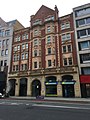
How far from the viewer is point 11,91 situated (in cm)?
3412

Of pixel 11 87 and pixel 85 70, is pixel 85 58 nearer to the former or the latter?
pixel 85 70

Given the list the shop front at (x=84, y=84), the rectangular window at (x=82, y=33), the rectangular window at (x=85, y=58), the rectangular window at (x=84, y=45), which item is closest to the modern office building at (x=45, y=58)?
the shop front at (x=84, y=84)

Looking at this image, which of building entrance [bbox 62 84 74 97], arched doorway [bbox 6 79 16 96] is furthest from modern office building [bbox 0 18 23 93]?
building entrance [bbox 62 84 74 97]

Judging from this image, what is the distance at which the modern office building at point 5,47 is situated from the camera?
36.0 meters

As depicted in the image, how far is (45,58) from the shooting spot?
3244 cm

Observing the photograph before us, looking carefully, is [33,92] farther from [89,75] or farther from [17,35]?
[17,35]

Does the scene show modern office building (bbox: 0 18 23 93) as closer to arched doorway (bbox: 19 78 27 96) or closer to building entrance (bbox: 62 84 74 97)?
arched doorway (bbox: 19 78 27 96)

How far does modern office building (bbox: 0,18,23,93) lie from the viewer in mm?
36000

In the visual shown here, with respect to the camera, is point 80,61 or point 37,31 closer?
point 80,61

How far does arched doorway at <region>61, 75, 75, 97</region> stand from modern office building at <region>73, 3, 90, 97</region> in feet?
7.62

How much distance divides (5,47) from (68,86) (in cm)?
2270

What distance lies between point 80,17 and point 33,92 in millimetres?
21909

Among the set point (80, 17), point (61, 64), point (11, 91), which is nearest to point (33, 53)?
point (61, 64)

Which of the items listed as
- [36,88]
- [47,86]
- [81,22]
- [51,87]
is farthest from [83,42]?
[36,88]
